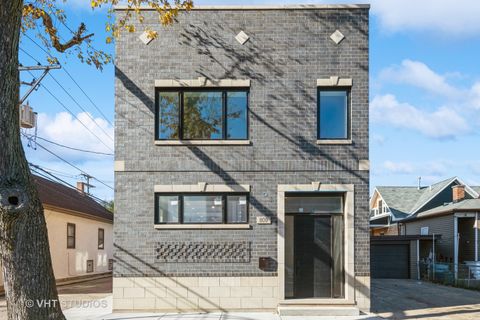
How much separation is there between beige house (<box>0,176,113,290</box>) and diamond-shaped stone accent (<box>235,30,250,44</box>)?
11.8 m

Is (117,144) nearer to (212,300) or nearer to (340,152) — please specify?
(212,300)

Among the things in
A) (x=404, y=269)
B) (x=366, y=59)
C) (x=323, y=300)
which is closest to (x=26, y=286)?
(x=323, y=300)

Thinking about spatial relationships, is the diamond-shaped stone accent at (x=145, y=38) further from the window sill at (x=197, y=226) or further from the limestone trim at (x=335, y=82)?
the window sill at (x=197, y=226)

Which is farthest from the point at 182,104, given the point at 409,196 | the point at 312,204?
the point at 409,196

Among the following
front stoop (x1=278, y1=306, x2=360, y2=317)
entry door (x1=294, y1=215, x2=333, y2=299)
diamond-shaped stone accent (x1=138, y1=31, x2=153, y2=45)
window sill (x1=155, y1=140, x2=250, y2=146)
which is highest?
diamond-shaped stone accent (x1=138, y1=31, x2=153, y2=45)

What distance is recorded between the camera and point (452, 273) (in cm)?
2291

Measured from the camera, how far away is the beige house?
2251 centimetres

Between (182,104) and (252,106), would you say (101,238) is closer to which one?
(182,104)

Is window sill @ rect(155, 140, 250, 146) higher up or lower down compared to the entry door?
higher up

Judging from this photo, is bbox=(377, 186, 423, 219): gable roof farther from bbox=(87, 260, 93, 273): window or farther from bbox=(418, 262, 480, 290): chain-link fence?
bbox=(87, 260, 93, 273): window

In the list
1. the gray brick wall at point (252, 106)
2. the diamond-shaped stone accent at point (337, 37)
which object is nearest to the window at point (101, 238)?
the gray brick wall at point (252, 106)

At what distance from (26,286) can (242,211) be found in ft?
21.7

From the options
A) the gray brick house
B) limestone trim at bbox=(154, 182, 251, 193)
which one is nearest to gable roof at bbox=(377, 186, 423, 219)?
the gray brick house

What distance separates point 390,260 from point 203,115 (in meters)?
16.3
